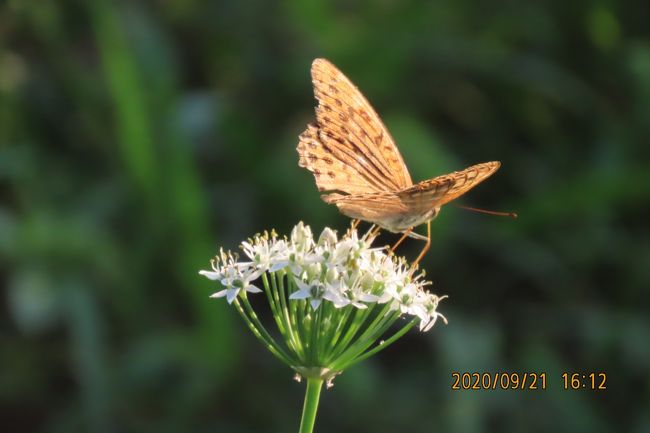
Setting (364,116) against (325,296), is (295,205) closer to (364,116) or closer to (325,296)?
(364,116)

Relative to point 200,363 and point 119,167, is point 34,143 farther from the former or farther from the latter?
point 200,363

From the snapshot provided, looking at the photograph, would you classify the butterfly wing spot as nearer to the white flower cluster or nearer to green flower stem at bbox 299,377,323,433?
the white flower cluster

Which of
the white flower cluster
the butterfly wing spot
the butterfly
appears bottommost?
the white flower cluster

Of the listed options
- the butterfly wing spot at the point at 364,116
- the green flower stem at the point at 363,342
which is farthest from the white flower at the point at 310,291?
the butterfly wing spot at the point at 364,116

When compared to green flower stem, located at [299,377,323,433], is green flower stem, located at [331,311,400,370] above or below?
above

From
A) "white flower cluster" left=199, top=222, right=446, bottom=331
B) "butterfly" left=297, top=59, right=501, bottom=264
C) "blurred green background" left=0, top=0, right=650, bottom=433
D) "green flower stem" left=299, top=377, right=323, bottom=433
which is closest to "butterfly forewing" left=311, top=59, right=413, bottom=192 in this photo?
"butterfly" left=297, top=59, right=501, bottom=264

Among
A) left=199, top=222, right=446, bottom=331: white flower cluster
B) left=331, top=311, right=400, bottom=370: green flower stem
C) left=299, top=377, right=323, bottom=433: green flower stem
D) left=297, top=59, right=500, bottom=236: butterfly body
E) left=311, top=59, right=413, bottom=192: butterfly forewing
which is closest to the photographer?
left=299, top=377, right=323, bottom=433: green flower stem

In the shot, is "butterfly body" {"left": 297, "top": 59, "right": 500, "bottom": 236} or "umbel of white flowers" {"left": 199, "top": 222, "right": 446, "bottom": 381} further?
"butterfly body" {"left": 297, "top": 59, "right": 500, "bottom": 236}

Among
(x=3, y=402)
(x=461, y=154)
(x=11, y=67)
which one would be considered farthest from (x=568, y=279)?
(x=11, y=67)
